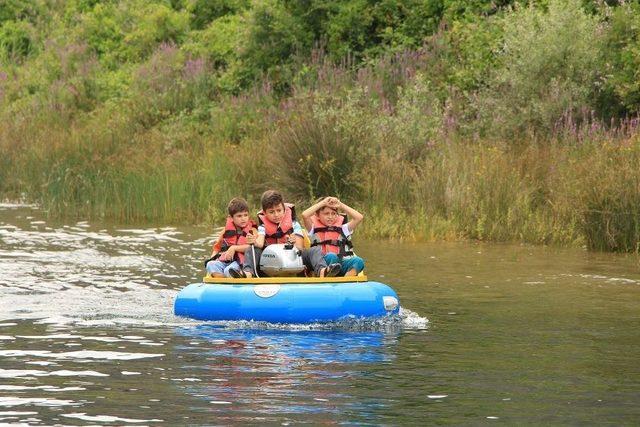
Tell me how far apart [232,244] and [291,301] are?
1663 millimetres

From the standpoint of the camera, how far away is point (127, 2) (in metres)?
36.4

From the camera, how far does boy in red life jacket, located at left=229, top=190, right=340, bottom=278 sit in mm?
13148

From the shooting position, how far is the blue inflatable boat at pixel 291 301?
1215cm

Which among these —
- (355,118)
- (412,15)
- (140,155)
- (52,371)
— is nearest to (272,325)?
(52,371)

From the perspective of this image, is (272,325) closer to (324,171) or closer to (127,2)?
(324,171)

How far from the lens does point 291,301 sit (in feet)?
39.9

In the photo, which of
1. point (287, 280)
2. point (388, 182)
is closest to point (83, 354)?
point (287, 280)

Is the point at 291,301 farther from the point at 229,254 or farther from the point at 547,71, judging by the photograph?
the point at 547,71

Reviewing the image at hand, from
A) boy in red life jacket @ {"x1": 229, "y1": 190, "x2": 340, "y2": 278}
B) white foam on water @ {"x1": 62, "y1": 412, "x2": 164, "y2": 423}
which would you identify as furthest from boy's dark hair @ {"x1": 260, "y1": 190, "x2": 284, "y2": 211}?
white foam on water @ {"x1": 62, "y1": 412, "x2": 164, "y2": 423}

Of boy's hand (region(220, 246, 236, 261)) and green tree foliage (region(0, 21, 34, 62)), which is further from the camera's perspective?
green tree foliage (region(0, 21, 34, 62))

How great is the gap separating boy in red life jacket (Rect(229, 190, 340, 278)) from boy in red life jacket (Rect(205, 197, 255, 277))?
0.12 meters

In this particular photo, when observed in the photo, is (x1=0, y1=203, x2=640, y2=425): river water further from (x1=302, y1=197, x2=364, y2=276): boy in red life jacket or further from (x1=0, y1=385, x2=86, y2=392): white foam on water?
(x1=302, y1=197, x2=364, y2=276): boy in red life jacket

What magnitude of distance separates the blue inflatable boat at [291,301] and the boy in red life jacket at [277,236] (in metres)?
0.61

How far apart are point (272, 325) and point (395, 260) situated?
15.4 feet
